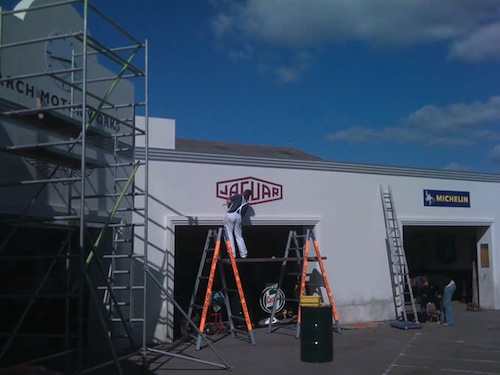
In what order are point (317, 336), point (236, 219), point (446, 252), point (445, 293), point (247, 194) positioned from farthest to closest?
point (446, 252) < point (445, 293) < point (247, 194) < point (236, 219) < point (317, 336)

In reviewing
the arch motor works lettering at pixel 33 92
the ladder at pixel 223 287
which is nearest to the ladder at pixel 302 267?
the ladder at pixel 223 287

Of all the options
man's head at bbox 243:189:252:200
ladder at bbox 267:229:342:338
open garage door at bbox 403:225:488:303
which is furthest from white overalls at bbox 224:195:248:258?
open garage door at bbox 403:225:488:303

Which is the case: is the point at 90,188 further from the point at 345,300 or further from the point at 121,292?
the point at 345,300

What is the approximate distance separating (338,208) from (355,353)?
5056mm

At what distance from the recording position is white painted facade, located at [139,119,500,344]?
44.7ft

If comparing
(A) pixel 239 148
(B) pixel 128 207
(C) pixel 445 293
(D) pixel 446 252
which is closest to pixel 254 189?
(B) pixel 128 207

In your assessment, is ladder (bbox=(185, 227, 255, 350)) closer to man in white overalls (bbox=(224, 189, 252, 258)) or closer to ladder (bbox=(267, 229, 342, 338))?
man in white overalls (bbox=(224, 189, 252, 258))

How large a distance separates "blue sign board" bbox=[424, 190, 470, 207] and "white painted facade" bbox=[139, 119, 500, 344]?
0.15 m

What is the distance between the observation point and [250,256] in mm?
19125

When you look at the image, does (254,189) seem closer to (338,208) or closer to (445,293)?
(338,208)

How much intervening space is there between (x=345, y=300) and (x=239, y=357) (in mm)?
5087

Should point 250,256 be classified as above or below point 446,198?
below

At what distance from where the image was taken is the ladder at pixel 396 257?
53.6ft

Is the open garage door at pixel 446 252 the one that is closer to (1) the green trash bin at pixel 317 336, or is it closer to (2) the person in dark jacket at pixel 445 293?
(2) the person in dark jacket at pixel 445 293
